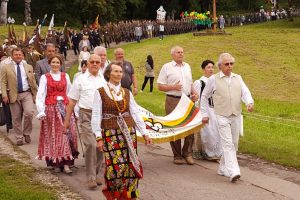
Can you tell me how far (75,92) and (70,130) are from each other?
1.13 meters

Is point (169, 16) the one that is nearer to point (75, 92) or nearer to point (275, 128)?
point (275, 128)

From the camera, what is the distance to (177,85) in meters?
10.3

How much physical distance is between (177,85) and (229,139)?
1.54m

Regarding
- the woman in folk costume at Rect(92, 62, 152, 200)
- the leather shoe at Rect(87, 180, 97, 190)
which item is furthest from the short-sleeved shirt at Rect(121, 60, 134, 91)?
the woman in folk costume at Rect(92, 62, 152, 200)

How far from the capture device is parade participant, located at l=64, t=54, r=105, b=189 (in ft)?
28.3

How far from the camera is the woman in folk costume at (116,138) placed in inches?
288

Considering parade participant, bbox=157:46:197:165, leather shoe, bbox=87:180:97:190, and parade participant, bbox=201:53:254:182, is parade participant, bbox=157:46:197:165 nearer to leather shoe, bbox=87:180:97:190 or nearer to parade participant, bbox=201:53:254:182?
parade participant, bbox=201:53:254:182

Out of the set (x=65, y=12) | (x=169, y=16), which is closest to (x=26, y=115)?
(x=65, y=12)

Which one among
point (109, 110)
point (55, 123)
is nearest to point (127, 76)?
point (55, 123)

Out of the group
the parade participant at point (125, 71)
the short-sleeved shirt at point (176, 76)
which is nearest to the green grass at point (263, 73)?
the short-sleeved shirt at point (176, 76)

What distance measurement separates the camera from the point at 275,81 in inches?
1217

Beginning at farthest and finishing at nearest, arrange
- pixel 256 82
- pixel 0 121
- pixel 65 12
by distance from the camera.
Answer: pixel 65 12
pixel 256 82
pixel 0 121

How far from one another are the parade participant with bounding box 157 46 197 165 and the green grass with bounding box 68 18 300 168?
4.84ft

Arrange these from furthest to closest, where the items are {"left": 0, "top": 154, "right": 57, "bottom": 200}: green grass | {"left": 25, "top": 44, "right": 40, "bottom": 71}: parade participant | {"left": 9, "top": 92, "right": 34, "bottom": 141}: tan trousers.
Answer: {"left": 25, "top": 44, "right": 40, "bottom": 71}: parade participant
{"left": 9, "top": 92, "right": 34, "bottom": 141}: tan trousers
{"left": 0, "top": 154, "right": 57, "bottom": 200}: green grass
